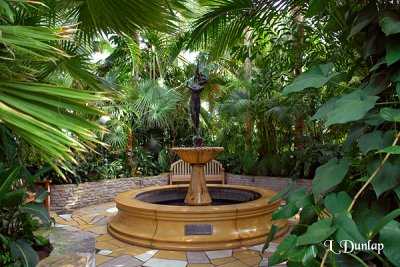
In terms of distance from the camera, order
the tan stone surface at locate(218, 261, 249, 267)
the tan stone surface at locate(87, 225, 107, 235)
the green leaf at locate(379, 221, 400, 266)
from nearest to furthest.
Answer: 1. the green leaf at locate(379, 221, 400, 266)
2. the tan stone surface at locate(218, 261, 249, 267)
3. the tan stone surface at locate(87, 225, 107, 235)

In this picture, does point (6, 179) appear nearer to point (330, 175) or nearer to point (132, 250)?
point (330, 175)

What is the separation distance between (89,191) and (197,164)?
2.88 m

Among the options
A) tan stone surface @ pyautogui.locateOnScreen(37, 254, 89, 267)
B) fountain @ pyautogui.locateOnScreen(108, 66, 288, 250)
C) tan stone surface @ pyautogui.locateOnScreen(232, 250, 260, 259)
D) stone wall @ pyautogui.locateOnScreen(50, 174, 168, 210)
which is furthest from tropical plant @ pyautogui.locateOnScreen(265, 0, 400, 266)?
stone wall @ pyautogui.locateOnScreen(50, 174, 168, 210)

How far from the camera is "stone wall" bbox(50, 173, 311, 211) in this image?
639cm

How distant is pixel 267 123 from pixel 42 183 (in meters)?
5.05

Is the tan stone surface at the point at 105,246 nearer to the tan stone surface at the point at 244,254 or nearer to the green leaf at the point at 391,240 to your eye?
the tan stone surface at the point at 244,254

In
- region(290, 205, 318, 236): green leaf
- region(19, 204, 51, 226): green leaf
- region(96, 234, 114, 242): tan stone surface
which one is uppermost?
region(290, 205, 318, 236): green leaf

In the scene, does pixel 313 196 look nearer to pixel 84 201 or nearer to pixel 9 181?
pixel 9 181

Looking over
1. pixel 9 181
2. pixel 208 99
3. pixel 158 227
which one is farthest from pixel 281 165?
pixel 9 181

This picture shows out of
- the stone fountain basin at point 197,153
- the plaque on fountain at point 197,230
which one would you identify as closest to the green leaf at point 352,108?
the plaque on fountain at point 197,230

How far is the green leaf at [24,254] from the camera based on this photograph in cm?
200

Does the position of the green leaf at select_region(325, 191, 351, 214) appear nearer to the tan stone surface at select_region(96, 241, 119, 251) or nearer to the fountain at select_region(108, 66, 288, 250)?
the fountain at select_region(108, 66, 288, 250)

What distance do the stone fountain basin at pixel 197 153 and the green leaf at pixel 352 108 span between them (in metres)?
3.83

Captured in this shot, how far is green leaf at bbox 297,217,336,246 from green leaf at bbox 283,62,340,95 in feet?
1.50
